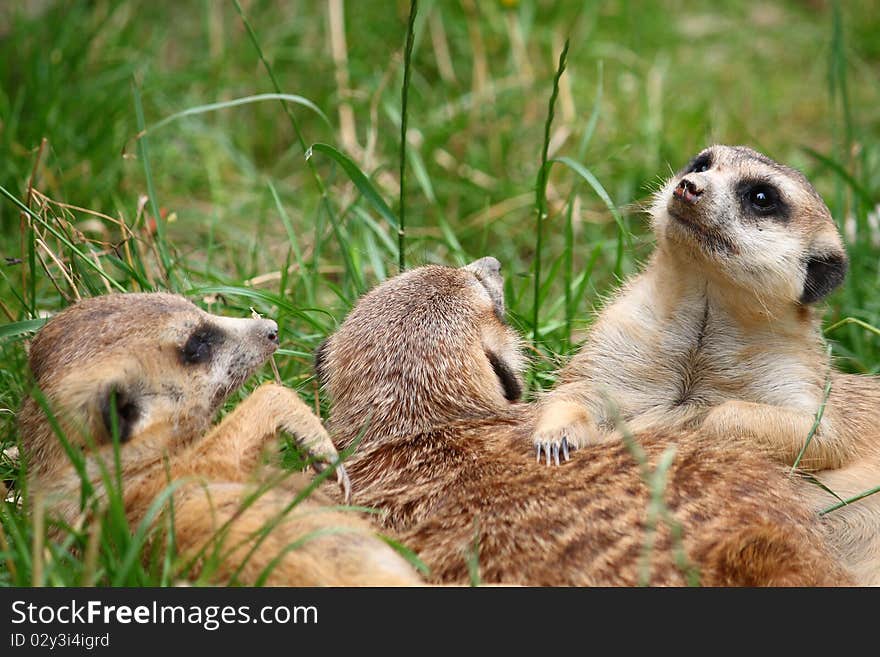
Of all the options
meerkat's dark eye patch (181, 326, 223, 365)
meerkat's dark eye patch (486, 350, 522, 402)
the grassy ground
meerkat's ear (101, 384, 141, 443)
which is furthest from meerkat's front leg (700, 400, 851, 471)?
meerkat's ear (101, 384, 141, 443)

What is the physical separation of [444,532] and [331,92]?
4769 millimetres

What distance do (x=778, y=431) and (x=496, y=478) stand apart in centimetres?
115

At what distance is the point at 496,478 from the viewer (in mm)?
3578

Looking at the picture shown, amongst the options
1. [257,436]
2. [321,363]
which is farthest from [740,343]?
[257,436]

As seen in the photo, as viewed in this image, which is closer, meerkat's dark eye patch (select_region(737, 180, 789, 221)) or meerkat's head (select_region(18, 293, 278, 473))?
meerkat's head (select_region(18, 293, 278, 473))

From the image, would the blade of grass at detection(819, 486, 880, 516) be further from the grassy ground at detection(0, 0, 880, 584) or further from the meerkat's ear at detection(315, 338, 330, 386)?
the meerkat's ear at detection(315, 338, 330, 386)

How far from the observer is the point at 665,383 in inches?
175

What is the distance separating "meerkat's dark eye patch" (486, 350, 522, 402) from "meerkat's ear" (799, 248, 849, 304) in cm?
122

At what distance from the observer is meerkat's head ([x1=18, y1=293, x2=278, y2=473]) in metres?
3.45

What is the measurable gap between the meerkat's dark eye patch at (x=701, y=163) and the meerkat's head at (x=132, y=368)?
6.30 ft

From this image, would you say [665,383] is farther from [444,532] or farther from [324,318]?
[324,318]

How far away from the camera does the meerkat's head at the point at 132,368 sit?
11.3 feet

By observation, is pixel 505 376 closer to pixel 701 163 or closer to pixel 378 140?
pixel 701 163

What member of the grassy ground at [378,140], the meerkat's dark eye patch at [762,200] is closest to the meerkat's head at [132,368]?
the grassy ground at [378,140]
